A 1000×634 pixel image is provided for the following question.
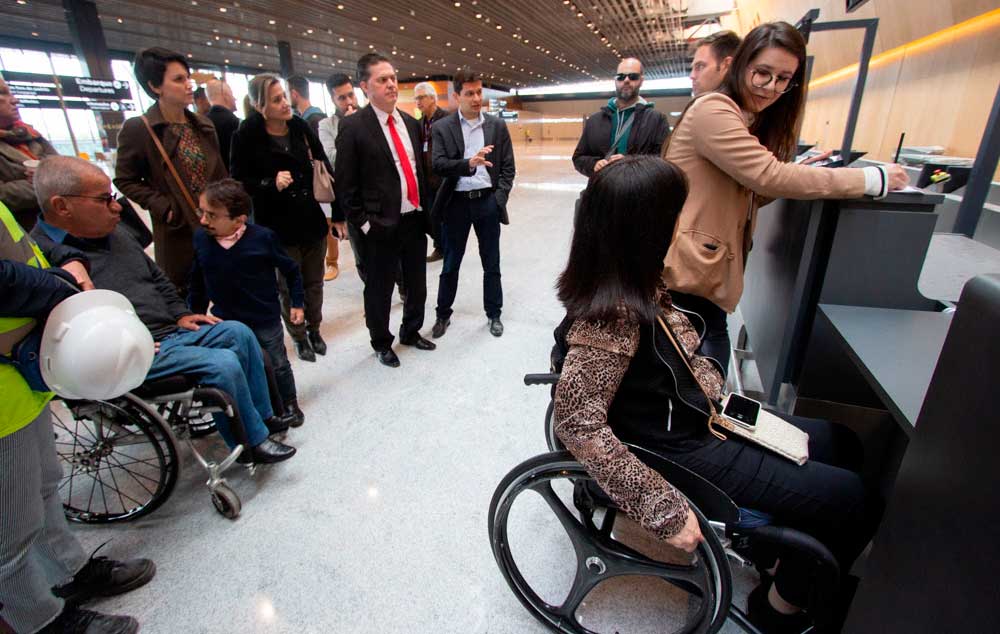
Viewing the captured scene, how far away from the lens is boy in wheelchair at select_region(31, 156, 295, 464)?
58.5 inches

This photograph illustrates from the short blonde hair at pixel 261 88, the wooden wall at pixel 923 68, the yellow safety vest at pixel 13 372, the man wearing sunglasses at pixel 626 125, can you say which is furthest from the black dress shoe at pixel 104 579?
the wooden wall at pixel 923 68

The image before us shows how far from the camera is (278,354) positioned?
6.97ft

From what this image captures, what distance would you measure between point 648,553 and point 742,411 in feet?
2.22

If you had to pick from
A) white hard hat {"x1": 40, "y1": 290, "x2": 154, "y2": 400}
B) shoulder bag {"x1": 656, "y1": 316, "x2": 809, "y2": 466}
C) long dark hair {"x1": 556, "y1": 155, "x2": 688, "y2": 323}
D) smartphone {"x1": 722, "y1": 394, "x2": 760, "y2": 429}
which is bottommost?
shoulder bag {"x1": 656, "y1": 316, "x2": 809, "y2": 466}

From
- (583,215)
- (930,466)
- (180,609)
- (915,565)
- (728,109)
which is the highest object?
(728,109)

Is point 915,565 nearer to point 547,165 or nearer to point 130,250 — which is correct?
point 130,250

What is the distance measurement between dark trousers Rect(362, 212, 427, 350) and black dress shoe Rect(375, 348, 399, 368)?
29 millimetres

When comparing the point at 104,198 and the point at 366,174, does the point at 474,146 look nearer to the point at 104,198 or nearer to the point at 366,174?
the point at 366,174

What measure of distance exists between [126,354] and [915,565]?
64.2 inches

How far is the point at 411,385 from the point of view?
2.51 meters

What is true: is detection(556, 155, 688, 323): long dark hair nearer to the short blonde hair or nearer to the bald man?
the short blonde hair

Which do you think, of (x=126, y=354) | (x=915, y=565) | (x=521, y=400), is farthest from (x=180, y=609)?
(x=915, y=565)

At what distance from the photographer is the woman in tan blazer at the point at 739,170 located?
1264 millimetres

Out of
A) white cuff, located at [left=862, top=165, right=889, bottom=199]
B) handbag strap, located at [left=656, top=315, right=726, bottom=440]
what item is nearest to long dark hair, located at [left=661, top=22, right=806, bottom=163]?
white cuff, located at [left=862, top=165, right=889, bottom=199]
